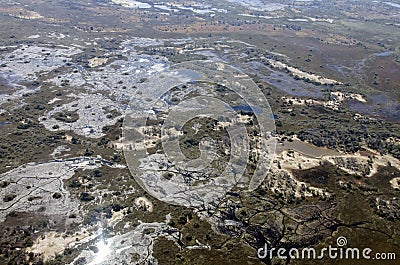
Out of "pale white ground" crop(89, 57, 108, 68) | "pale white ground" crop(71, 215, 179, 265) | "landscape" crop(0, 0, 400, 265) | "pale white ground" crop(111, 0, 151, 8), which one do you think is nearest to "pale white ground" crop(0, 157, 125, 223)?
"landscape" crop(0, 0, 400, 265)

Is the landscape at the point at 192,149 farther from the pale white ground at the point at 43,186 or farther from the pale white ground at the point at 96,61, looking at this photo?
the pale white ground at the point at 96,61

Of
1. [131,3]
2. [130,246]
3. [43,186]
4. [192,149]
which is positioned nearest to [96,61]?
[192,149]

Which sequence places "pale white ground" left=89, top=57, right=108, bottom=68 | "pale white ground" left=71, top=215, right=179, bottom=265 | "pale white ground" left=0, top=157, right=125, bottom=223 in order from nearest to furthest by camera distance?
"pale white ground" left=71, top=215, right=179, bottom=265
"pale white ground" left=0, top=157, right=125, bottom=223
"pale white ground" left=89, top=57, right=108, bottom=68

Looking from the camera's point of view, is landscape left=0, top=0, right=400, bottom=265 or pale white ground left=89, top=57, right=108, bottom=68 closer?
landscape left=0, top=0, right=400, bottom=265

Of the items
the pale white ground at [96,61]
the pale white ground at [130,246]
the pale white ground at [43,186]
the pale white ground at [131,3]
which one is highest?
the pale white ground at [131,3]

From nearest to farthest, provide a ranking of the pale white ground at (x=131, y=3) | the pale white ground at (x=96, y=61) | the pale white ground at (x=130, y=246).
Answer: the pale white ground at (x=130, y=246) < the pale white ground at (x=96, y=61) < the pale white ground at (x=131, y=3)

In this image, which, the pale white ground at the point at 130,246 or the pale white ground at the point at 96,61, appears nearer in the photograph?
the pale white ground at the point at 130,246

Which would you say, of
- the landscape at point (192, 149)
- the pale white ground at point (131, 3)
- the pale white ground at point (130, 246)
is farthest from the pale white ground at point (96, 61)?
the pale white ground at point (131, 3)

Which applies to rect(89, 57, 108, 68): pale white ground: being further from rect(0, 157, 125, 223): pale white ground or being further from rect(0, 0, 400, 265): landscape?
rect(0, 157, 125, 223): pale white ground

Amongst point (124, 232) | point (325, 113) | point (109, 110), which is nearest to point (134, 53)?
point (109, 110)
